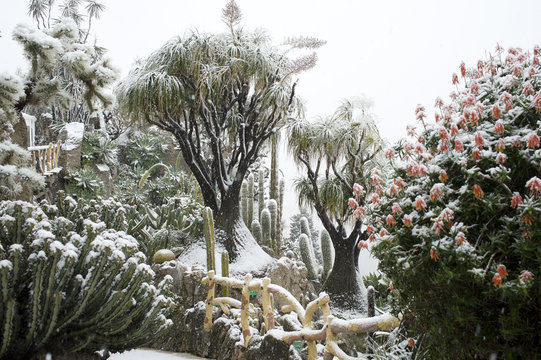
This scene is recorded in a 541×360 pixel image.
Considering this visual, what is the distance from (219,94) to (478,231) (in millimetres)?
6982

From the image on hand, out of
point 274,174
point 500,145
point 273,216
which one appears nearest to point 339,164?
point 274,174

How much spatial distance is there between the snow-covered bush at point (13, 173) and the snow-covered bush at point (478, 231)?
134 inches

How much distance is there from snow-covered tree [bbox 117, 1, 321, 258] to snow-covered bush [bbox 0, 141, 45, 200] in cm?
355

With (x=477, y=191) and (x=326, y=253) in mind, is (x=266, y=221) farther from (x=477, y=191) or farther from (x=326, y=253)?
(x=477, y=191)

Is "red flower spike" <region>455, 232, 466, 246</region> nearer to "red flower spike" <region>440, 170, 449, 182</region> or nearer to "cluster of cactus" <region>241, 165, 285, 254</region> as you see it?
"red flower spike" <region>440, 170, 449, 182</region>

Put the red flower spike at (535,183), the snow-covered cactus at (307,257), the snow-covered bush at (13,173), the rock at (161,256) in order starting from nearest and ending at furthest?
the red flower spike at (535,183) < the snow-covered bush at (13,173) < the rock at (161,256) < the snow-covered cactus at (307,257)

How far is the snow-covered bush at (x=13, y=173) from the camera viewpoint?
12.9 ft

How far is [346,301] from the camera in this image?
8.65m

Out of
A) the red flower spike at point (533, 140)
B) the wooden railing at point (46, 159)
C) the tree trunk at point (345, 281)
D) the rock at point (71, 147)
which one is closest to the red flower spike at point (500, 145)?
the red flower spike at point (533, 140)

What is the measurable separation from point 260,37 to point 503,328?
26.4 feet

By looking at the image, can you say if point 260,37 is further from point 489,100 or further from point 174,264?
point 489,100

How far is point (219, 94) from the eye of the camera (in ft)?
27.7

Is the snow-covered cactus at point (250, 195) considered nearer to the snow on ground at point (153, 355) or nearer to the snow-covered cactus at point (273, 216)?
the snow-covered cactus at point (273, 216)

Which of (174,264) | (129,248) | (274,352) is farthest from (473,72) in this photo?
(174,264)
